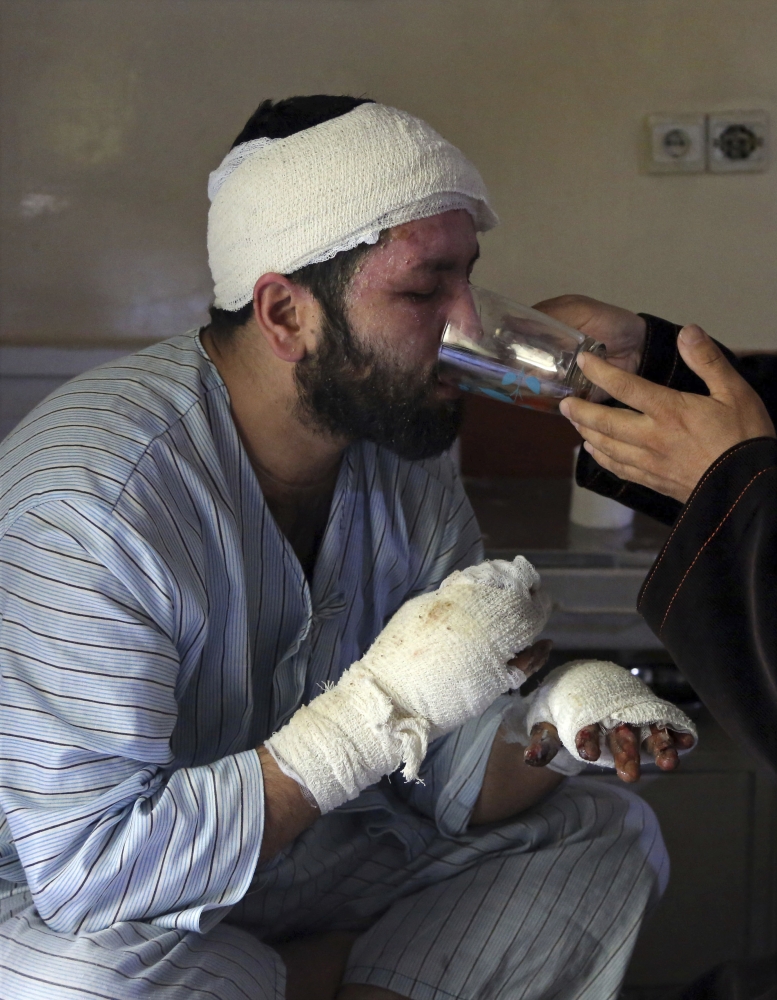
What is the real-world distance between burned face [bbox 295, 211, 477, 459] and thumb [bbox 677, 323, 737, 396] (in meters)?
0.28

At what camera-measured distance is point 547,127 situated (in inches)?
81.7

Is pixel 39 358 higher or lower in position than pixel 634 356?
lower

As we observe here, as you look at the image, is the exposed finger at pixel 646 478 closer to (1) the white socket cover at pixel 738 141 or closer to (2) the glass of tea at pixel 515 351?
(2) the glass of tea at pixel 515 351

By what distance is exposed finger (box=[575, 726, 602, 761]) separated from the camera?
99 cm

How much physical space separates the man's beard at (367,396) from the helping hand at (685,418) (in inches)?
9.1

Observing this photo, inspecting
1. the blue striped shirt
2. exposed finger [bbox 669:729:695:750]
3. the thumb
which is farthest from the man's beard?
exposed finger [bbox 669:729:695:750]

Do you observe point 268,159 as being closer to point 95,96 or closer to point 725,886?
point 95,96

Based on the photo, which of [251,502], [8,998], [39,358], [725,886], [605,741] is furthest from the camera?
[39,358]

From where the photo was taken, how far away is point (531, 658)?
3.51 ft

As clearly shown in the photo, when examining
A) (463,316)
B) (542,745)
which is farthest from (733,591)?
(463,316)

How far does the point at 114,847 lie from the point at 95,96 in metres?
1.57

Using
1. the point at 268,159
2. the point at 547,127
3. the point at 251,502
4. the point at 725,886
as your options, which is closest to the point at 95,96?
the point at 547,127

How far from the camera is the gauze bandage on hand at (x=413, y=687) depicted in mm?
965

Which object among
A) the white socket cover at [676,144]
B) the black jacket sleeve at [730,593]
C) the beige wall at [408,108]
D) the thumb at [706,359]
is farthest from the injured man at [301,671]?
the white socket cover at [676,144]
